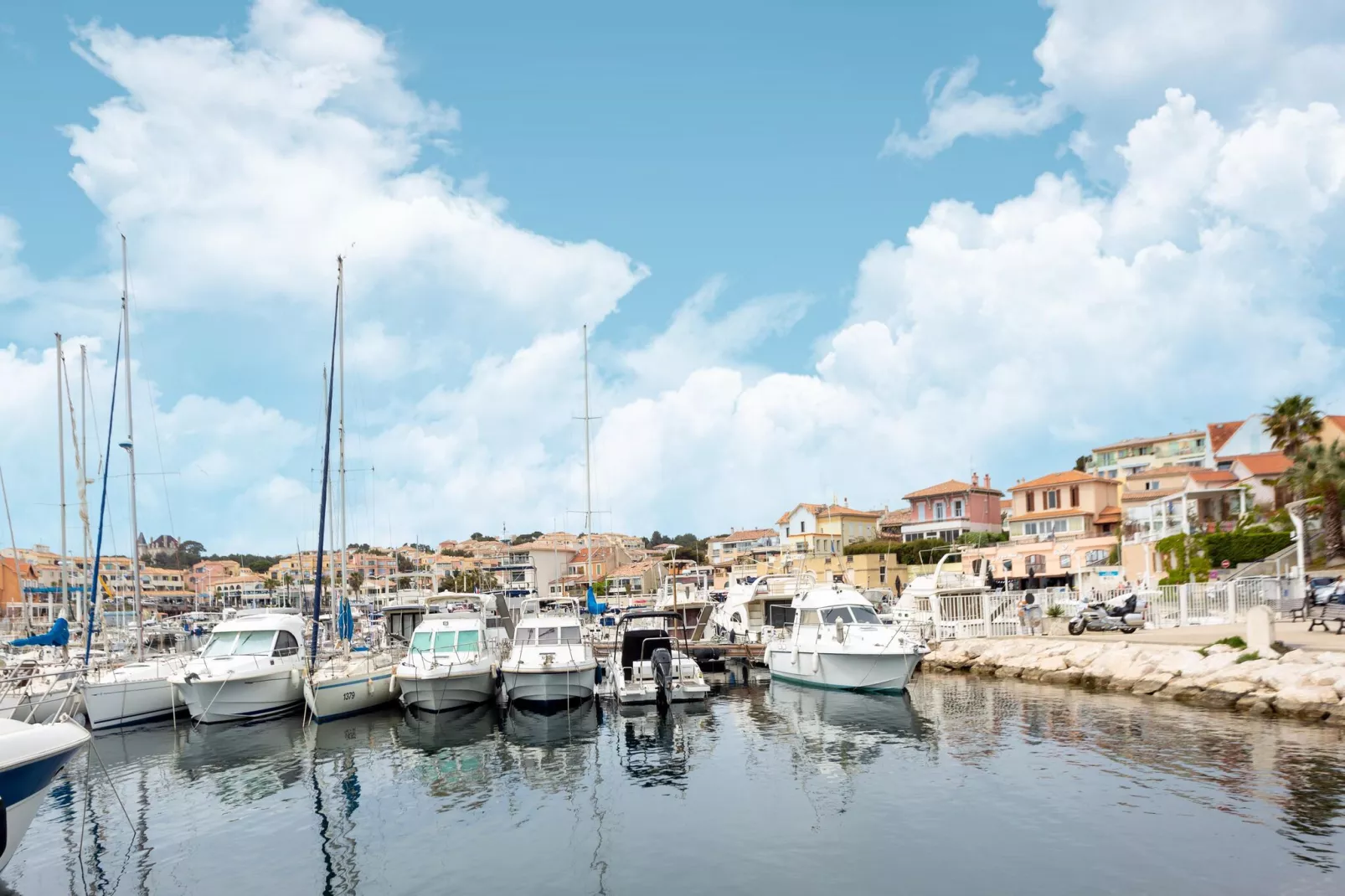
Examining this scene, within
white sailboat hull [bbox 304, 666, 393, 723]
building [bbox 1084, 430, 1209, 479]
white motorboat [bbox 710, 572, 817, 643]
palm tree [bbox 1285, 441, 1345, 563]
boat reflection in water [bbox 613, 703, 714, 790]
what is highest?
building [bbox 1084, 430, 1209, 479]

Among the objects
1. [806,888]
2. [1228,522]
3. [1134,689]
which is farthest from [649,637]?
[1228,522]

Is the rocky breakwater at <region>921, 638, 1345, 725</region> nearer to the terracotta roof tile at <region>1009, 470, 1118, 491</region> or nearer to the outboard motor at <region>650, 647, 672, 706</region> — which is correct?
the outboard motor at <region>650, 647, 672, 706</region>

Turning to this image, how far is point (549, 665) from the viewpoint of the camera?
28375 millimetres

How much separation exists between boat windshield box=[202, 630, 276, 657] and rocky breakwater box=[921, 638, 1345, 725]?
87.9 feet

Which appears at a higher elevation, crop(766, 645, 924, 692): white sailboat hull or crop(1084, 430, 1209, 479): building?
crop(1084, 430, 1209, 479): building

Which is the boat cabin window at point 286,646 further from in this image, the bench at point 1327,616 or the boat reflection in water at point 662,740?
the bench at point 1327,616

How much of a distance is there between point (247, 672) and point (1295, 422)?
52.8 m

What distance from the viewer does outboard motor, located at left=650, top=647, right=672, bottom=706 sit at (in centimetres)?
2897

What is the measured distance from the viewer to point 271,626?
30250mm

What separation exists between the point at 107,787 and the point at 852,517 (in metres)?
86.2

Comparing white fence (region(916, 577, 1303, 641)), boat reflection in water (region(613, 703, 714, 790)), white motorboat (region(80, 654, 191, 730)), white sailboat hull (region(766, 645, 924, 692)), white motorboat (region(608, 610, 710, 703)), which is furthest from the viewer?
white fence (region(916, 577, 1303, 641))

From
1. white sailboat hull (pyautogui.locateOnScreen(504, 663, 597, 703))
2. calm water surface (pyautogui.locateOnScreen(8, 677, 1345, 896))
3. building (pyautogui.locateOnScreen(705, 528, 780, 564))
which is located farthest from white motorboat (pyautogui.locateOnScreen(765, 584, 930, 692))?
building (pyautogui.locateOnScreen(705, 528, 780, 564))

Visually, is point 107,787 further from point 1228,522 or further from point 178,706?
point 1228,522

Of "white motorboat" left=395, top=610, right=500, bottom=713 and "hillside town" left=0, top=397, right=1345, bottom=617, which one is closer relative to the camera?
"white motorboat" left=395, top=610, right=500, bottom=713
